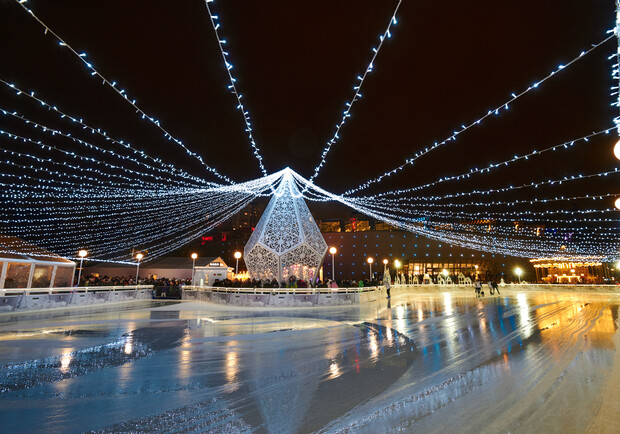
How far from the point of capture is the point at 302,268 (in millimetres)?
18031

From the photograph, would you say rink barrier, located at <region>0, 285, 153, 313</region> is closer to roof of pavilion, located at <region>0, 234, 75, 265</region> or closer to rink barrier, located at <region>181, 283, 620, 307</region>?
roof of pavilion, located at <region>0, 234, 75, 265</region>

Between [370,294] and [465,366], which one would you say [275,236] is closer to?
[370,294]

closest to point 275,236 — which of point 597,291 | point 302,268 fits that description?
point 302,268

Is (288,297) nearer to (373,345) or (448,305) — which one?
(448,305)

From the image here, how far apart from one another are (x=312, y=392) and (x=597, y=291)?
32867mm

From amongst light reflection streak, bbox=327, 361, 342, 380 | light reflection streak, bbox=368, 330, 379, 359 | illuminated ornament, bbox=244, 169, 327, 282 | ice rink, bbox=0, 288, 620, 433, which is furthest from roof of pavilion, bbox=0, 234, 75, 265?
light reflection streak, bbox=327, 361, 342, 380

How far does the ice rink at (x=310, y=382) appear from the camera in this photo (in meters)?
2.84

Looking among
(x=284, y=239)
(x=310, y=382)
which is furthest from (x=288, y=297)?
(x=310, y=382)

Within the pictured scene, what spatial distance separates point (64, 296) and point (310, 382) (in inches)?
651

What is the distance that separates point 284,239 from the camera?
54.1ft

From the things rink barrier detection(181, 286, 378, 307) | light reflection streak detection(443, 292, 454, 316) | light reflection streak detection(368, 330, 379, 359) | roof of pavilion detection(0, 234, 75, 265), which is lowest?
light reflection streak detection(368, 330, 379, 359)

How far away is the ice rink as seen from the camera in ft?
9.32

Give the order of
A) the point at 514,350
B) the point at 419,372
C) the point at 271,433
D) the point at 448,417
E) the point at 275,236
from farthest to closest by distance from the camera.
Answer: the point at 275,236 → the point at 514,350 → the point at 419,372 → the point at 448,417 → the point at 271,433

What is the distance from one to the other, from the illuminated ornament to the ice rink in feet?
30.7
